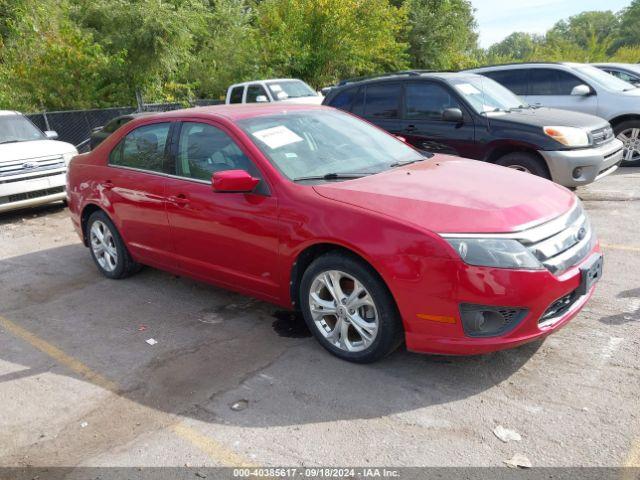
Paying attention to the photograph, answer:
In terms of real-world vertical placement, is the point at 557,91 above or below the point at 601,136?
above

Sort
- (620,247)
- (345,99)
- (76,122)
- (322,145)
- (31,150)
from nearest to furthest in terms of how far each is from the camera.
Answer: (322,145) → (620,247) → (345,99) → (31,150) → (76,122)

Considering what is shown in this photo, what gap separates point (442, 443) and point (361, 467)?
0.45 meters

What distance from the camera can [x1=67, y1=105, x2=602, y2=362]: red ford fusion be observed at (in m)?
3.21

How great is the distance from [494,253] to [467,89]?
491cm

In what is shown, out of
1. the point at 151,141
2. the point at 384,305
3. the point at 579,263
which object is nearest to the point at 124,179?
the point at 151,141

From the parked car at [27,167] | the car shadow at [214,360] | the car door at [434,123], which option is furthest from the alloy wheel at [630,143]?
the parked car at [27,167]

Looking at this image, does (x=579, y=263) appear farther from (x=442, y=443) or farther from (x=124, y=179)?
(x=124, y=179)

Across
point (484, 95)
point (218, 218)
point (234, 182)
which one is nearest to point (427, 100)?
point (484, 95)

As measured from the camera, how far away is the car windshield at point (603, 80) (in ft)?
31.5

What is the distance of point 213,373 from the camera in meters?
3.76

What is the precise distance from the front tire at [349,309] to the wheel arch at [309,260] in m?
0.02

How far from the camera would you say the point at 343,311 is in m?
3.66

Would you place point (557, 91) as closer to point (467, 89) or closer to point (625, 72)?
point (467, 89)

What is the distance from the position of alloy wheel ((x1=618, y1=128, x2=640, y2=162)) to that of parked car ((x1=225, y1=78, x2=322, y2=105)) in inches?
308
